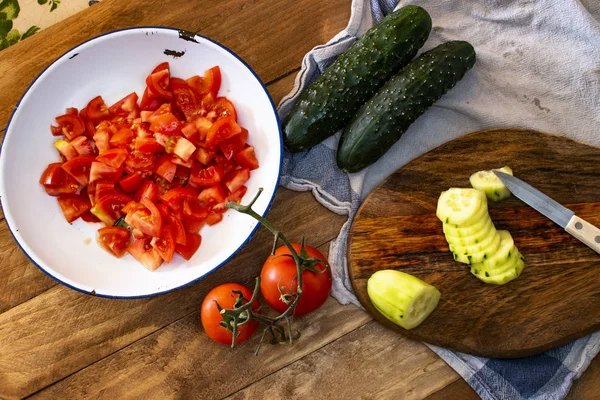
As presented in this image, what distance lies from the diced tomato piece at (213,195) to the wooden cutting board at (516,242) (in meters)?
0.44

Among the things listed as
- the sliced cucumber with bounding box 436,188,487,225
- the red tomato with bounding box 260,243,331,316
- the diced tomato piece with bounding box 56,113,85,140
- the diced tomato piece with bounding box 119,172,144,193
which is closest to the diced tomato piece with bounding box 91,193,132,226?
the diced tomato piece with bounding box 119,172,144,193

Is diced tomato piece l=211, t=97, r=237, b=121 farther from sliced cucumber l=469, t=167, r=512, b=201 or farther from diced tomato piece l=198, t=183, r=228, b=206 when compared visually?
sliced cucumber l=469, t=167, r=512, b=201

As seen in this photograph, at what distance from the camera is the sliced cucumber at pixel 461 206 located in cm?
175

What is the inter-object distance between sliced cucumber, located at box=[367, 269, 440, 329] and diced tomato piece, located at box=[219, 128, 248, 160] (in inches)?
23.1

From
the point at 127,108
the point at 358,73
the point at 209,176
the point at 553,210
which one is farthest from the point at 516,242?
the point at 127,108

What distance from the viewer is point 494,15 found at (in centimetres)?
198

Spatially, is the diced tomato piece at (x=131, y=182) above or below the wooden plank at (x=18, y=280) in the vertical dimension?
above

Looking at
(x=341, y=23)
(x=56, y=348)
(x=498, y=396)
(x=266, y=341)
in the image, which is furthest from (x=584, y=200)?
(x=56, y=348)

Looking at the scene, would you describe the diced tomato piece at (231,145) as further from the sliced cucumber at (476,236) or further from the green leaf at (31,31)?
the green leaf at (31,31)

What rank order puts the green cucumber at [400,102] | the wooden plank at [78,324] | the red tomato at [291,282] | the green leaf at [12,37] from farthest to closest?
1. the green leaf at [12,37]
2. the wooden plank at [78,324]
3. the green cucumber at [400,102]
4. the red tomato at [291,282]

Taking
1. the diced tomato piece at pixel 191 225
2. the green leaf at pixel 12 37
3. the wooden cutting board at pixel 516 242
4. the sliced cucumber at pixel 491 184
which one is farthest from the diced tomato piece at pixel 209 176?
the green leaf at pixel 12 37

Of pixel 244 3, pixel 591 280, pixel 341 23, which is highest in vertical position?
pixel 244 3

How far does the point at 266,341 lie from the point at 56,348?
69cm

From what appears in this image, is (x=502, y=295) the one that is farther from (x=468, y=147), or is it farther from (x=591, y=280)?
(x=468, y=147)
